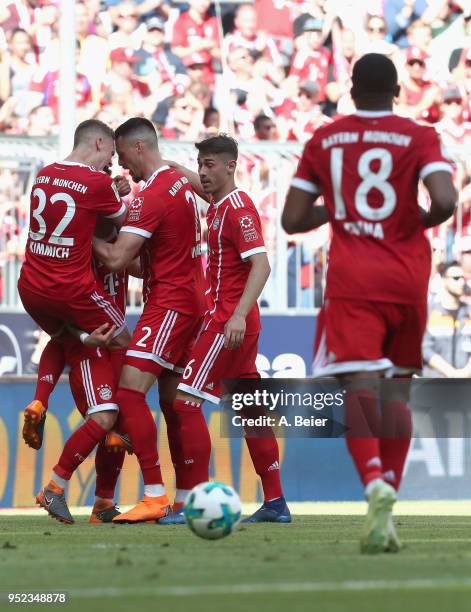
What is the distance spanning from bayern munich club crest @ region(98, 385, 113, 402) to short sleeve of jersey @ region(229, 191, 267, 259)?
3.74 feet

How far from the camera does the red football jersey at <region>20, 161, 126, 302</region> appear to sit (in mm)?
7512

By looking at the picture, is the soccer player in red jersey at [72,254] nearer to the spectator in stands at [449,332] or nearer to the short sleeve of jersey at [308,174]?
the short sleeve of jersey at [308,174]

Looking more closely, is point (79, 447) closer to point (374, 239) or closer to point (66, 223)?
point (66, 223)

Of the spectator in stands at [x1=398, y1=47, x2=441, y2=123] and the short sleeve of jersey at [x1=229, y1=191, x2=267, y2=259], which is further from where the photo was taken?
the spectator in stands at [x1=398, y1=47, x2=441, y2=123]

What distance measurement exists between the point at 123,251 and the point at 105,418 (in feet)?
3.34

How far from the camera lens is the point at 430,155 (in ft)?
17.5

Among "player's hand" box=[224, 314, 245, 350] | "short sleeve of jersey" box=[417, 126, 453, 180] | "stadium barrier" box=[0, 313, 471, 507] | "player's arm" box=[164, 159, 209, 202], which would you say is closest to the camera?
"short sleeve of jersey" box=[417, 126, 453, 180]

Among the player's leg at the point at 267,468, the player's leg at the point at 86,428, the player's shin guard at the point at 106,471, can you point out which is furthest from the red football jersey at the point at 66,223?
the player's leg at the point at 267,468

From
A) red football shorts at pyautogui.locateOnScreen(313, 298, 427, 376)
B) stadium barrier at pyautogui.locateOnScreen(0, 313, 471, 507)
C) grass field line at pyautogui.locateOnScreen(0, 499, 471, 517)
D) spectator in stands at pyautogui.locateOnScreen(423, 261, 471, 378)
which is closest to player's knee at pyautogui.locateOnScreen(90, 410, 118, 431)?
grass field line at pyautogui.locateOnScreen(0, 499, 471, 517)

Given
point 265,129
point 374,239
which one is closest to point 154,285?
point 374,239

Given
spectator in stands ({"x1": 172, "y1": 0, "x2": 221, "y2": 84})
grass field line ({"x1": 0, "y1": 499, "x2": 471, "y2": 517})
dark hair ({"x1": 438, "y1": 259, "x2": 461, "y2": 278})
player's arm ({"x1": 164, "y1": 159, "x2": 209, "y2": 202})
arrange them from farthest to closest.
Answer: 1. spectator in stands ({"x1": 172, "y1": 0, "x2": 221, "y2": 84})
2. dark hair ({"x1": 438, "y1": 259, "x2": 461, "y2": 278})
3. grass field line ({"x1": 0, "y1": 499, "x2": 471, "y2": 517})
4. player's arm ({"x1": 164, "y1": 159, "x2": 209, "y2": 202})

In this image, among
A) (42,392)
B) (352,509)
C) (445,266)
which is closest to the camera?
(42,392)

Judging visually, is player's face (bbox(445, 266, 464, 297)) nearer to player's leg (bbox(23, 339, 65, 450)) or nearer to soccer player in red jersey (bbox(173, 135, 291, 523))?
soccer player in red jersey (bbox(173, 135, 291, 523))

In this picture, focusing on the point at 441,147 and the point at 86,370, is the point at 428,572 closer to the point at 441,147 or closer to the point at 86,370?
the point at 441,147
